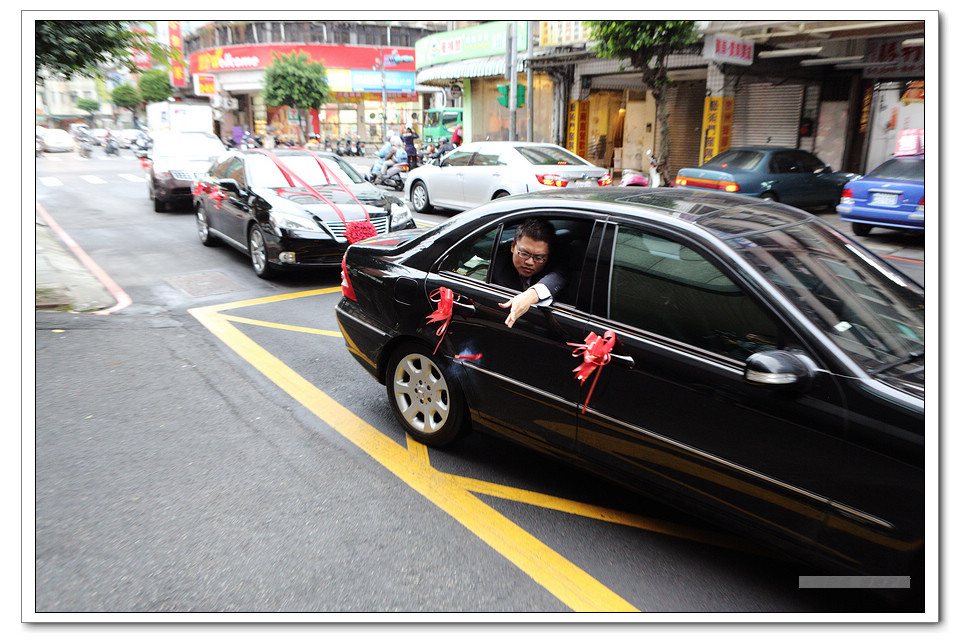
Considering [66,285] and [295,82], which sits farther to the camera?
[295,82]

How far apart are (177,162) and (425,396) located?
527 inches

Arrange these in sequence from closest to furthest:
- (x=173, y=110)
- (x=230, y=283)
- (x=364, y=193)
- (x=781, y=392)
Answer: (x=781, y=392) → (x=230, y=283) → (x=364, y=193) → (x=173, y=110)

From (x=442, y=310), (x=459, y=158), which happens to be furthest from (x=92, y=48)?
(x=459, y=158)

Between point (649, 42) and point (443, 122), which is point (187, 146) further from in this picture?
point (443, 122)

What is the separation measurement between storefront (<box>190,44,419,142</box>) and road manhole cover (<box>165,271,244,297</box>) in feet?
128

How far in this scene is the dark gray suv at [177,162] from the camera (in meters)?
14.4

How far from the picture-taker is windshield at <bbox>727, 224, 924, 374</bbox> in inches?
102

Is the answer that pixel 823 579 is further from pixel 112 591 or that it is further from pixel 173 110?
pixel 173 110

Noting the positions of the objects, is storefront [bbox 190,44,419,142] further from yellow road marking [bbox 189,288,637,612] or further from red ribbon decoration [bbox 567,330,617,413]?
red ribbon decoration [bbox 567,330,617,413]

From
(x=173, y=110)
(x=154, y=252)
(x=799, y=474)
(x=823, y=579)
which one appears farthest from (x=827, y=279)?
(x=173, y=110)

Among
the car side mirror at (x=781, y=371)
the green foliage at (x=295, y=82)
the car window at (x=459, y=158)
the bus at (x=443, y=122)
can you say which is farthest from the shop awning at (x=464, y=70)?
the car side mirror at (x=781, y=371)

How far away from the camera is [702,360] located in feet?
9.00

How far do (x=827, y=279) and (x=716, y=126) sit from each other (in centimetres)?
1705
